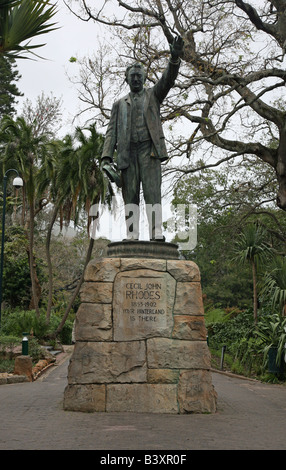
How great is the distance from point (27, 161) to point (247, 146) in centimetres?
880

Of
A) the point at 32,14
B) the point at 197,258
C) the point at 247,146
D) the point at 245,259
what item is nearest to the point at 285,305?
the point at 245,259

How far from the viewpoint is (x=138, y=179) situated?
776 cm

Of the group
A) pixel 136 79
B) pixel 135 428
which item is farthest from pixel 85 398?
pixel 136 79

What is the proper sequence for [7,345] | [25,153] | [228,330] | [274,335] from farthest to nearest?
[25,153] → [228,330] → [7,345] → [274,335]

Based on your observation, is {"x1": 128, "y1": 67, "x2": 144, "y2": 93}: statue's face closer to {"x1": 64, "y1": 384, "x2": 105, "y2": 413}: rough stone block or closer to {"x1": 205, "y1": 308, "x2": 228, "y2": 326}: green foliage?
{"x1": 64, "y1": 384, "x2": 105, "y2": 413}: rough stone block

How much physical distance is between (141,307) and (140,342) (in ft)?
1.40

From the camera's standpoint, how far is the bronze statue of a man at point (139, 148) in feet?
24.8

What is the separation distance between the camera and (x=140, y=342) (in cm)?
684

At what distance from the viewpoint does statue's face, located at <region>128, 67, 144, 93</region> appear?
25.2 feet

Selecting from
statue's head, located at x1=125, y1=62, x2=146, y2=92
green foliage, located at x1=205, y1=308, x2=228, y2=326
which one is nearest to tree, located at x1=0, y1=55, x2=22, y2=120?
green foliage, located at x1=205, y1=308, x2=228, y2=326

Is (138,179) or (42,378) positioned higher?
(138,179)

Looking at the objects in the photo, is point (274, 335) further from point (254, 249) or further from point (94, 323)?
point (94, 323)

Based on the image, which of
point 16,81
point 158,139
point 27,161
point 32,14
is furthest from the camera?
point 16,81

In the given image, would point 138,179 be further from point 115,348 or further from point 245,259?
point 245,259
